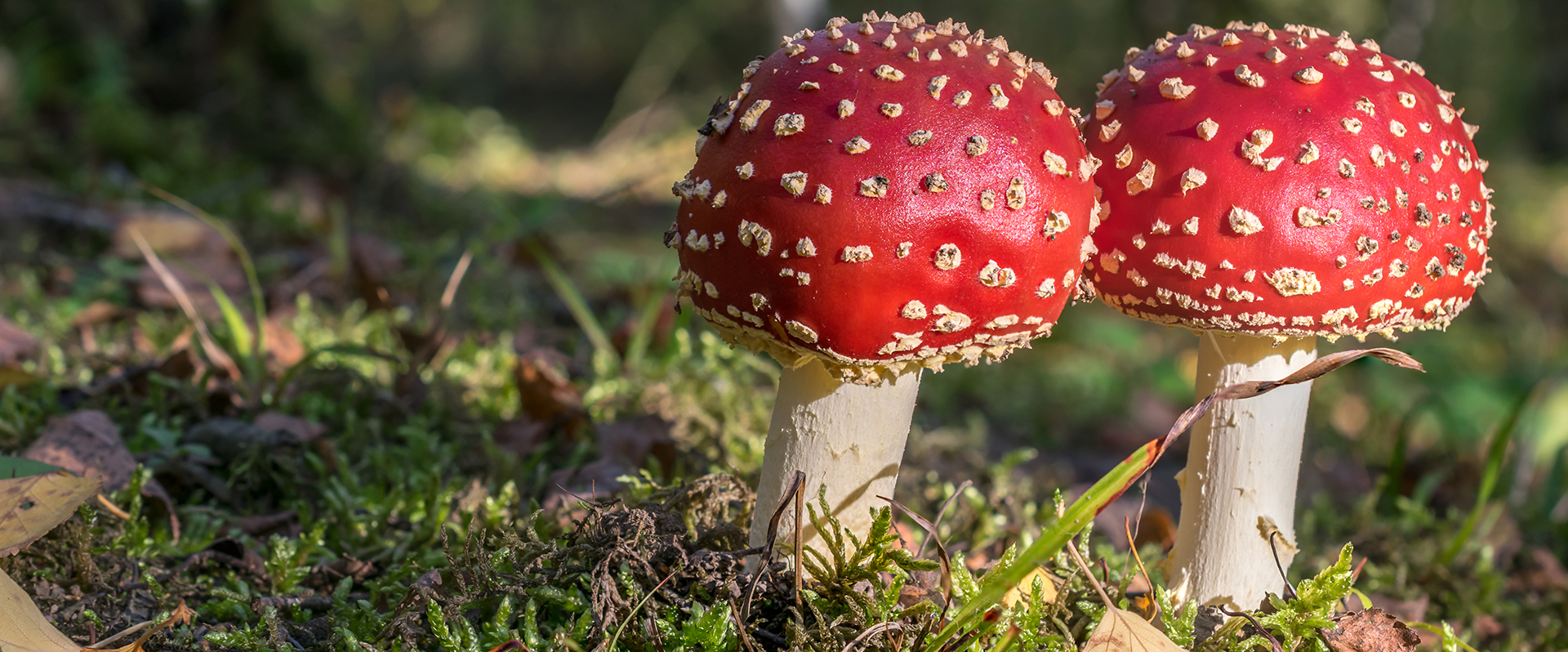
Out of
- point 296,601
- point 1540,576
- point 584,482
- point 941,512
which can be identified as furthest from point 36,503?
point 1540,576

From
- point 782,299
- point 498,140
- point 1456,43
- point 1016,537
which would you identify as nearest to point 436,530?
point 782,299

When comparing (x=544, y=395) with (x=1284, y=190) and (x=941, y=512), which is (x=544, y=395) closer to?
(x=941, y=512)

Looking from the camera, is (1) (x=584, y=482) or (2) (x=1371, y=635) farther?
(1) (x=584, y=482)

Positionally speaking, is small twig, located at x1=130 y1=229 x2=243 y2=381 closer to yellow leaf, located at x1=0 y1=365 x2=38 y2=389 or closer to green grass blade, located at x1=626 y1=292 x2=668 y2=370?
yellow leaf, located at x1=0 y1=365 x2=38 y2=389

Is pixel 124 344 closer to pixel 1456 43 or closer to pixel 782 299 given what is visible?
pixel 782 299

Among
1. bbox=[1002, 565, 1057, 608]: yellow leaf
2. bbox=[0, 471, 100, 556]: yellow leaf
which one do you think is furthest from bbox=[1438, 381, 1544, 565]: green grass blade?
bbox=[0, 471, 100, 556]: yellow leaf

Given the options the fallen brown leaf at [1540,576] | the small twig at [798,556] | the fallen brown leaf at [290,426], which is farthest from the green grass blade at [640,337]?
the fallen brown leaf at [1540,576]
